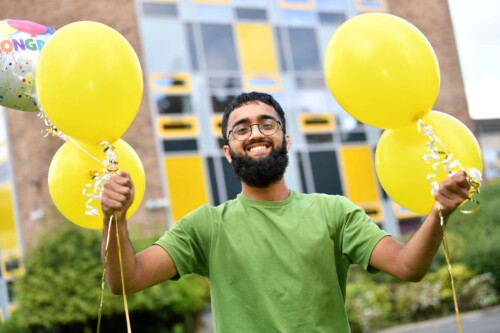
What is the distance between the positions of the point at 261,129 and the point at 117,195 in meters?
0.69

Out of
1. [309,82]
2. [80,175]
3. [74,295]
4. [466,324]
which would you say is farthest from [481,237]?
[80,175]

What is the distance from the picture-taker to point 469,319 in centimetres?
1217

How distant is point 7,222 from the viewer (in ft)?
49.5

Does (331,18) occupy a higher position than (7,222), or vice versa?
(331,18)

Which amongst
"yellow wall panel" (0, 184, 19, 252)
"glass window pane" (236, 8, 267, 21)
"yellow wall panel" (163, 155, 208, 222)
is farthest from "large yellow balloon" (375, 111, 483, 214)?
"glass window pane" (236, 8, 267, 21)

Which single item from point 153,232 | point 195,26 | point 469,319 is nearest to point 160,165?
point 153,232

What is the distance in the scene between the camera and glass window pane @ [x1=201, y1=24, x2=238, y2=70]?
15547mm

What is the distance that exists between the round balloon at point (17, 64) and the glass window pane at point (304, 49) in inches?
546

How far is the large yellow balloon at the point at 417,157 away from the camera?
2.40 meters

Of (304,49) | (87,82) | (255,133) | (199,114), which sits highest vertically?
(304,49)

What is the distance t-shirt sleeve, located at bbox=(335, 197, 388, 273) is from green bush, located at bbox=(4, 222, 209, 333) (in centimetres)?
855

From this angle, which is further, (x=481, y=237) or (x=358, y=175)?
(x=358, y=175)

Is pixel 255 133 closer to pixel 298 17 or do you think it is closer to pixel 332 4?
pixel 298 17

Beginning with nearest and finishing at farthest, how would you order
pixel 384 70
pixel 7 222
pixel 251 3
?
pixel 384 70, pixel 7 222, pixel 251 3
